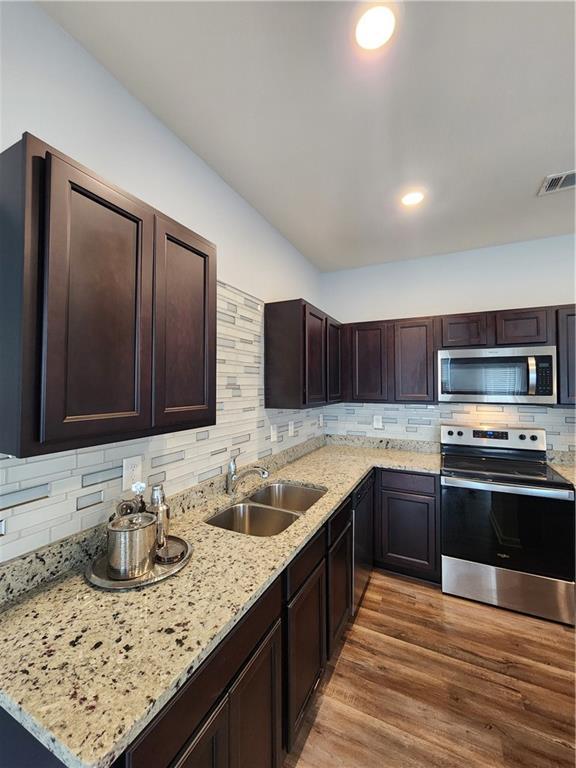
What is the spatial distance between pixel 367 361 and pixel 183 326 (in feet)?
7.14

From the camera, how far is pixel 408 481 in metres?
2.59

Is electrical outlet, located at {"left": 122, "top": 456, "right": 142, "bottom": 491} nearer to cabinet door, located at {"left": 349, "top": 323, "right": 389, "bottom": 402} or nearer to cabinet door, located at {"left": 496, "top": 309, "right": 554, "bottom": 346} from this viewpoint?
cabinet door, located at {"left": 349, "top": 323, "right": 389, "bottom": 402}

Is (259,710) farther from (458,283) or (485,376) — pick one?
(458,283)

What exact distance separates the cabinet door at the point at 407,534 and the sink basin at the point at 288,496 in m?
0.91

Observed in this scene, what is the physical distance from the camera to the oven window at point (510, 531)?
2.12 m

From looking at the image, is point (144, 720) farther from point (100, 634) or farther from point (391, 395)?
point (391, 395)

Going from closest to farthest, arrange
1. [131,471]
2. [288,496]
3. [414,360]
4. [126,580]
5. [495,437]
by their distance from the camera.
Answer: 1. [126,580]
2. [131,471]
3. [288,496]
4. [495,437]
5. [414,360]

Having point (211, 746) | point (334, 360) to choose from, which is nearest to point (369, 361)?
point (334, 360)

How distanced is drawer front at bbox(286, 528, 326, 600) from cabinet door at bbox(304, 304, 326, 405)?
101 cm

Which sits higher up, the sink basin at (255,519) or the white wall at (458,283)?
the white wall at (458,283)

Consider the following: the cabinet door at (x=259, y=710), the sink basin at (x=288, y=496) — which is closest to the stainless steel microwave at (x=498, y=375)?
the sink basin at (x=288, y=496)

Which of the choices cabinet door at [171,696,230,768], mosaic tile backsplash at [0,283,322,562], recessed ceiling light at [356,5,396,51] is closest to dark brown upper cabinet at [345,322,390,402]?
mosaic tile backsplash at [0,283,322,562]

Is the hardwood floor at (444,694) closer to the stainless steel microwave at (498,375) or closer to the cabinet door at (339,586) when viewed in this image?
the cabinet door at (339,586)

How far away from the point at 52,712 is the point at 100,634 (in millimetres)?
203
